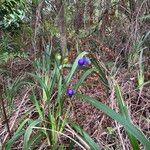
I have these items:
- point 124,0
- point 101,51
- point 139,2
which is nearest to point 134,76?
point 101,51

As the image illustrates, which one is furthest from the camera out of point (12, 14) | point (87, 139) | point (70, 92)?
point (12, 14)

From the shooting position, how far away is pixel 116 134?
1.78 m

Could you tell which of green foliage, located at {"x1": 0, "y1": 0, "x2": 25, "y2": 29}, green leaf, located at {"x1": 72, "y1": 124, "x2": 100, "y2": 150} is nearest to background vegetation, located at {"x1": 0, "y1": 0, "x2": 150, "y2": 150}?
green leaf, located at {"x1": 72, "y1": 124, "x2": 100, "y2": 150}

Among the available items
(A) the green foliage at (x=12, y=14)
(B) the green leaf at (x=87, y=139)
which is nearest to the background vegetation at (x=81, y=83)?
(B) the green leaf at (x=87, y=139)

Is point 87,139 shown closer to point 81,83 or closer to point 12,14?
point 81,83

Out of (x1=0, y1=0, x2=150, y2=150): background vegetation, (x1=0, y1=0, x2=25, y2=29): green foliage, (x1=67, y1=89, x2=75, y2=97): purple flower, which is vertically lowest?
(x1=0, y1=0, x2=25, y2=29): green foliage

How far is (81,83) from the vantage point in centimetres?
182

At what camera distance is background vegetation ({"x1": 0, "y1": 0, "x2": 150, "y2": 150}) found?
161cm

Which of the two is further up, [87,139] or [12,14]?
[87,139]

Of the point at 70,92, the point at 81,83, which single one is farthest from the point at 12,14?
the point at 70,92

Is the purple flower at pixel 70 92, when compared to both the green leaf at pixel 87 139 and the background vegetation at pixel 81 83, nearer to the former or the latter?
the background vegetation at pixel 81 83

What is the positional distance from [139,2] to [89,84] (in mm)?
894

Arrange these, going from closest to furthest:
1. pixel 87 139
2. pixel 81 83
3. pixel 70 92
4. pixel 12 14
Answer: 1. pixel 87 139
2. pixel 70 92
3. pixel 81 83
4. pixel 12 14

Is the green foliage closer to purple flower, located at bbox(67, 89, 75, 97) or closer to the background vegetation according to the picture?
the background vegetation
